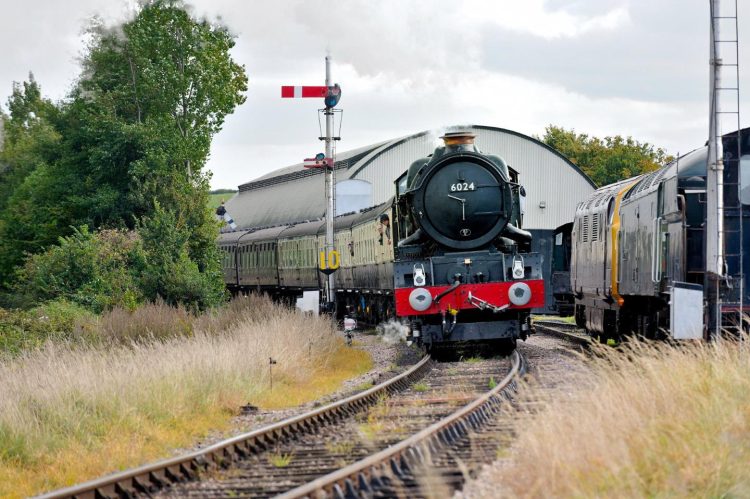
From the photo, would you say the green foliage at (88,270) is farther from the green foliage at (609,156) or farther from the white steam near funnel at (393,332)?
the green foliage at (609,156)

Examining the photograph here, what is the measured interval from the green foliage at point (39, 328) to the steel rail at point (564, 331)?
388 inches

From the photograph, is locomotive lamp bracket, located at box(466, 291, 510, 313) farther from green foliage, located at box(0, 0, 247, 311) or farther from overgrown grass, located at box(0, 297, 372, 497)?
green foliage, located at box(0, 0, 247, 311)

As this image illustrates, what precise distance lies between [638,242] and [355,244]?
14.1 m

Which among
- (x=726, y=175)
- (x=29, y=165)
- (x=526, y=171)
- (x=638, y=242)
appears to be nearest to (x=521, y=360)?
(x=638, y=242)

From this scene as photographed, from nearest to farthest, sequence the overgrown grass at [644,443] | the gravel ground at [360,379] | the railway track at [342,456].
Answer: the overgrown grass at [644,443] → the railway track at [342,456] → the gravel ground at [360,379]

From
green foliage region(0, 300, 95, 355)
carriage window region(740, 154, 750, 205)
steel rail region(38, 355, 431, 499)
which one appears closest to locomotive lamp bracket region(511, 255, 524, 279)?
carriage window region(740, 154, 750, 205)

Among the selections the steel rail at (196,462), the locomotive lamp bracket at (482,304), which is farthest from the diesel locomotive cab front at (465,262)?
the steel rail at (196,462)

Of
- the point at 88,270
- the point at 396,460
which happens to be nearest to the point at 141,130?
the point at 88,270

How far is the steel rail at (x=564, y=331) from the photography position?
77.2ft

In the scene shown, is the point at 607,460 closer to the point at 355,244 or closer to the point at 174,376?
the point at 174,376

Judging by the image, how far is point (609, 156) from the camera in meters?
73.8

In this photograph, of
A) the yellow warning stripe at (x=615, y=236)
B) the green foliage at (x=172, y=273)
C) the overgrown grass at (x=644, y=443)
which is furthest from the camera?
the green foliage at (x=172, y=273)

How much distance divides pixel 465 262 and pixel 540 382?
4331mm

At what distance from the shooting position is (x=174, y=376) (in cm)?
1432
